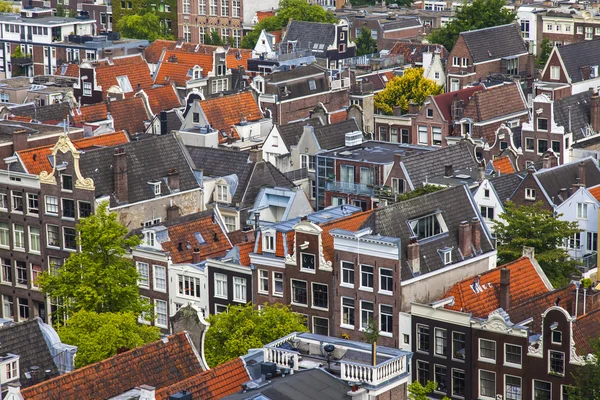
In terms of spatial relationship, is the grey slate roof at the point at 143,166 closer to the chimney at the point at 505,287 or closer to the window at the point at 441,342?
the window at the point at 441,342

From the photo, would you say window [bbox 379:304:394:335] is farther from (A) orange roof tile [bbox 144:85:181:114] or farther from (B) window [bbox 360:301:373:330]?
(A) orange roof tile [bbox 144:85:181:114]

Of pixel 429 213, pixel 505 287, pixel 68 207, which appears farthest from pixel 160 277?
pixel 505 287

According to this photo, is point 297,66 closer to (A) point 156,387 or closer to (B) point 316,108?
(B) point 316,108

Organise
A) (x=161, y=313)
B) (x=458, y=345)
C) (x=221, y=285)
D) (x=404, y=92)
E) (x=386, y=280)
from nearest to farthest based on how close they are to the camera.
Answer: (x=458, y=345) → (x=386, y=280) → (x=221, y=285) → (x=161, y=313) → (x=404, y=92)

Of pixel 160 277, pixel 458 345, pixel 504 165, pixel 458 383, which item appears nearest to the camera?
pixel 458 345

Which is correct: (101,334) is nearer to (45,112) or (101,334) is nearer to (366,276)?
(366,276)

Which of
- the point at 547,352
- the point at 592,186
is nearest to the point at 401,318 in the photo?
the point at 547,352

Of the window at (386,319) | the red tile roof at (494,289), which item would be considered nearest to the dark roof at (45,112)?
the window at (386,319)
